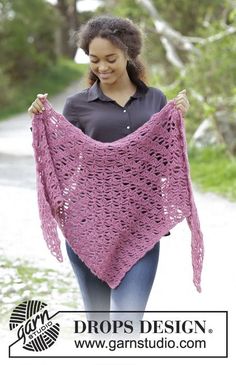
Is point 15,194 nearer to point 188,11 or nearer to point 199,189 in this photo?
point 199,189

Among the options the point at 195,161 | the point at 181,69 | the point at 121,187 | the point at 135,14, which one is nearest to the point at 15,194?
the point at 195,161

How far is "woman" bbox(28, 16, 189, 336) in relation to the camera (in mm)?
3773

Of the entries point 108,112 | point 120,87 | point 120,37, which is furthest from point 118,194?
point 120,37

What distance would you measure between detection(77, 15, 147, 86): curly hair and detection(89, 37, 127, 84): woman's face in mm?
26

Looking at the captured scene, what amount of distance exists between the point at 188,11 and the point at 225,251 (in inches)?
459

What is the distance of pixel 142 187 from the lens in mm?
3879

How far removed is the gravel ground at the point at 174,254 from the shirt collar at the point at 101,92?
129cm

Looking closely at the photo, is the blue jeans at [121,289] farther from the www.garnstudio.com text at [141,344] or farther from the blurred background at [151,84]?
the blurred background at [151,84]

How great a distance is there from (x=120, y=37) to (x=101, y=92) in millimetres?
263

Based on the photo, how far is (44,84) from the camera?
93.1ft

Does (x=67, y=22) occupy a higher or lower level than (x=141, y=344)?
higher

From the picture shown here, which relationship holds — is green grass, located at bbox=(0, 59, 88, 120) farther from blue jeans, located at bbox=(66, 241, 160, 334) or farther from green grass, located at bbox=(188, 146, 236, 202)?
blue jeans, located at bbox=(66, 241, 160, 334)

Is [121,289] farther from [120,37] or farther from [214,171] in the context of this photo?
[214,171]

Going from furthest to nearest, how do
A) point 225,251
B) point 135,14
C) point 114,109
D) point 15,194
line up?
point 135,14, point 15,194, point 225,251, point 114,109
